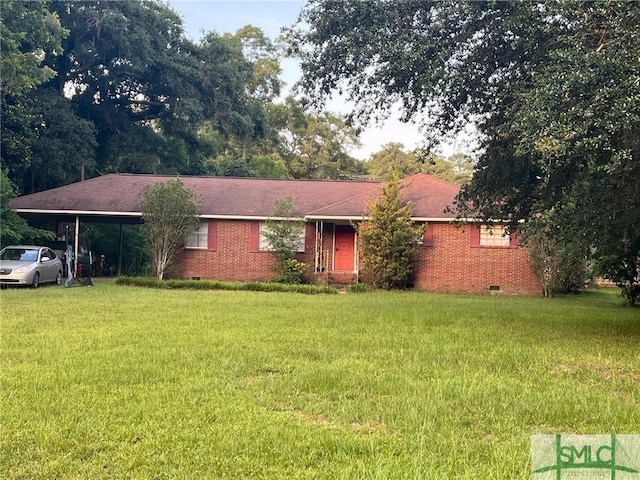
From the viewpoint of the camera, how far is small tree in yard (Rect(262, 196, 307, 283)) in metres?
20.0

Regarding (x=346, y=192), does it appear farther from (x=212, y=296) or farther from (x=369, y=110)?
(x=369, y=110)

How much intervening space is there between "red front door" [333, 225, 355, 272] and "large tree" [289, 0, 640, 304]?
11.0 metres

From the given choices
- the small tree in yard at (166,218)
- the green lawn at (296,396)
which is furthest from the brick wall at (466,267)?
the green lawn at (296,396)

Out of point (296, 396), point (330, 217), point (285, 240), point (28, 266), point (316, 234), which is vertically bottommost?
point (296, 396)

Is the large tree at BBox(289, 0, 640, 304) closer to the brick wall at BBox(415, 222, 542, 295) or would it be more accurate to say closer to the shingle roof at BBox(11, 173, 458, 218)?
the brick wall at BBox(415, 222, 542, 295)

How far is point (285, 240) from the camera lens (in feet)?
66.6

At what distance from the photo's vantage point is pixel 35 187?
26.8 m

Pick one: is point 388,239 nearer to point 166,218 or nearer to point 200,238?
point 200,238

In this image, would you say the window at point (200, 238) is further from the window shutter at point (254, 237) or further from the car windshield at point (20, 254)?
the car windshield at point (20, 254)

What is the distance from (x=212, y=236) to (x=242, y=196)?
2303 millimetres

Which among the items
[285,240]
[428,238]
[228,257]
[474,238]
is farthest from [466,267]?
[228,257]

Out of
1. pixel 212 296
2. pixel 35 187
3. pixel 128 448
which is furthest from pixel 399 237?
pixel 35 187

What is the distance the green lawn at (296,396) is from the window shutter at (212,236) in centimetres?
1160

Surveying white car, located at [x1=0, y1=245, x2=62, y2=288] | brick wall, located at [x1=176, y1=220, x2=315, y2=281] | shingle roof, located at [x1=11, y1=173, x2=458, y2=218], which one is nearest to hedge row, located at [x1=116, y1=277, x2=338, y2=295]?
white car, located at [x1=0, y1=245, x2=62, y2=288]
